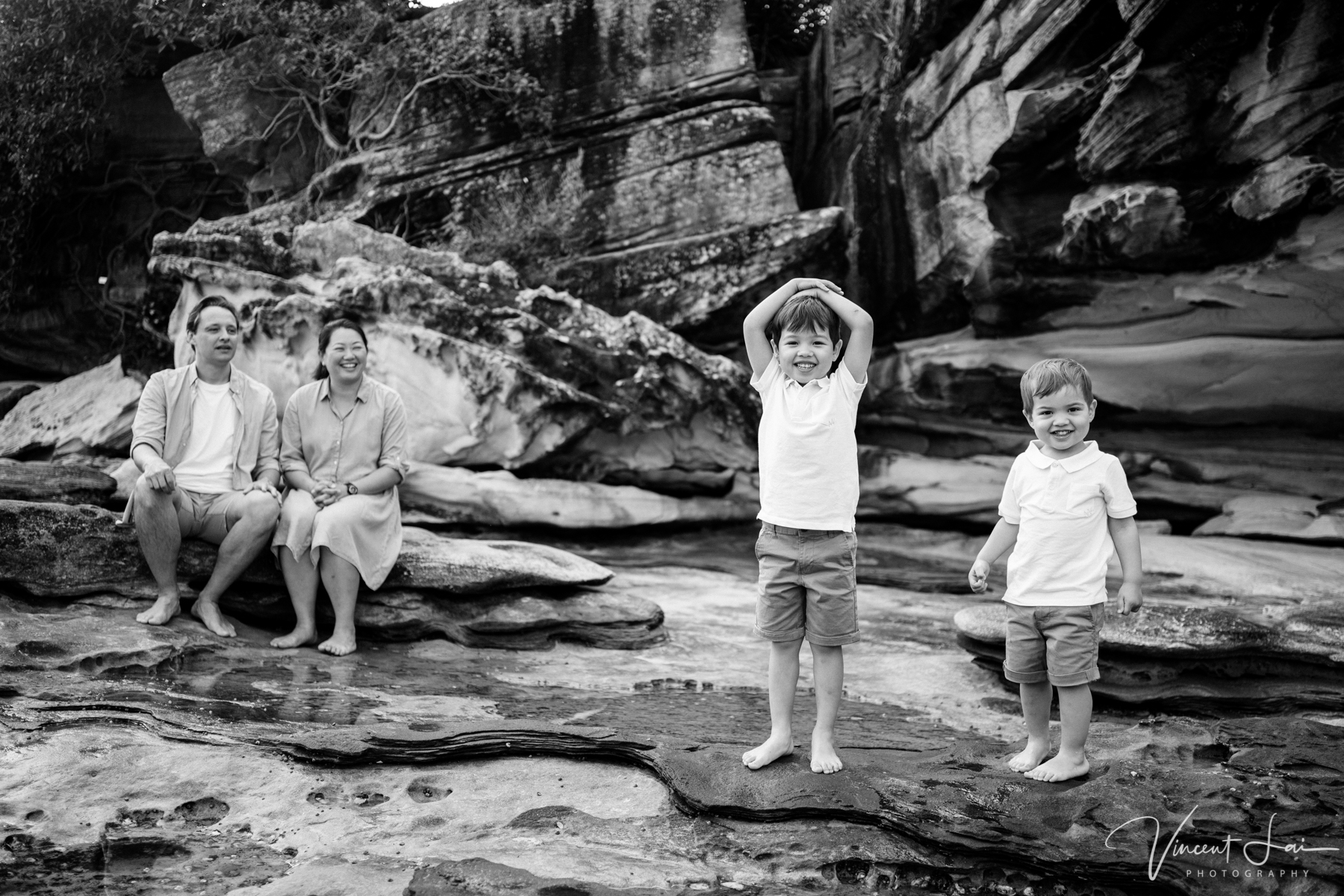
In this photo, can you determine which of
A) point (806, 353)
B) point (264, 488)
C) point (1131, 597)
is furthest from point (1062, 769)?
point (264, 488)

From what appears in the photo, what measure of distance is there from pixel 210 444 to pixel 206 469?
0.37 feet

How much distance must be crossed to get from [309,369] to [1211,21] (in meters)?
6.69

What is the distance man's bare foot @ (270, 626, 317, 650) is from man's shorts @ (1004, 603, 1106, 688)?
3.02 metres

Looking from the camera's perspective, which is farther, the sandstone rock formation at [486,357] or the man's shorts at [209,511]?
the sandstone rock formation at [486,357]

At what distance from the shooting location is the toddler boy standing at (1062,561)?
3141mm

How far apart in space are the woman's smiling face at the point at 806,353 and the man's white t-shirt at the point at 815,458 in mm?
30

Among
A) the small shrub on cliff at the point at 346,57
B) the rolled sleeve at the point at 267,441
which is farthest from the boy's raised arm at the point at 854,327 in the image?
the small shrub on cliff at the point at 346,57

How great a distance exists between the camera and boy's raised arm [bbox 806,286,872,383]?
3.24 m

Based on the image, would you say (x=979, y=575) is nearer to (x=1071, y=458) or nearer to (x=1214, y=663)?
(x=1071, y=458)

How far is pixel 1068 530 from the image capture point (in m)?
3.24

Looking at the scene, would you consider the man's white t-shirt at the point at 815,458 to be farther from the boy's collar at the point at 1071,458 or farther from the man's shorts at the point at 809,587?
the boy's collar at the point at 1071,458

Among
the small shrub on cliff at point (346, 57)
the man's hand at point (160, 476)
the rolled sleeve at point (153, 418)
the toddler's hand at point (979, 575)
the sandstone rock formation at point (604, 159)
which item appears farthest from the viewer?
the small shrub on cliff at point (346, 57)

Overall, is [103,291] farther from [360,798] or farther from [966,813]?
[966,813]

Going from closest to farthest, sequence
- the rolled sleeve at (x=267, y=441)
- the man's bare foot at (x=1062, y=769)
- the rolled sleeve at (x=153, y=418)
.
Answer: the man's bare foot at (x=1062, y=769)
the rolled sleeve at (x=153, y=418)
the rolled sleeve at (x=267, y=441)
